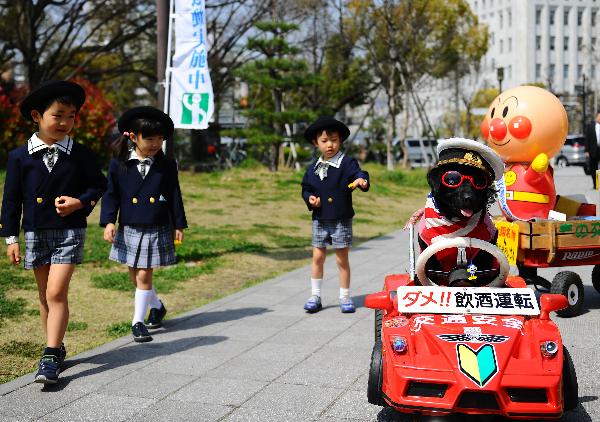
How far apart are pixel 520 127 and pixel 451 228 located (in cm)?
269

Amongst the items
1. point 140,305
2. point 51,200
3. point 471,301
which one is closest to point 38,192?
point 51,200

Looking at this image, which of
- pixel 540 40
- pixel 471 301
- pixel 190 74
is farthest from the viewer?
pixel 540 40

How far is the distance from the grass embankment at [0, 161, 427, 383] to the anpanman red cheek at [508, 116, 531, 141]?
291 cm

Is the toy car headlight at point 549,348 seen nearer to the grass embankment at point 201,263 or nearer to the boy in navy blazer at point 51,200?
the boy in navy blazer at point 51,200

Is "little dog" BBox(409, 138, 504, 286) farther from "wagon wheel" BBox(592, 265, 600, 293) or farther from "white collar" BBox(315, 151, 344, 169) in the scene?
"wagon wheel" BBox(592, 265, 600, 293)

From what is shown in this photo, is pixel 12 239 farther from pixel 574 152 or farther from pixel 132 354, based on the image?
pixel 574 152

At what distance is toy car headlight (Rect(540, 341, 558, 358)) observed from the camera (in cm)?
366

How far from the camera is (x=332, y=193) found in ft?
22.3

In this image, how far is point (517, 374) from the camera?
139 inches

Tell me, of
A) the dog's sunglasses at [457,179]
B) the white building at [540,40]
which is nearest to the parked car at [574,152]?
the dog's sunglasses at [457,179]

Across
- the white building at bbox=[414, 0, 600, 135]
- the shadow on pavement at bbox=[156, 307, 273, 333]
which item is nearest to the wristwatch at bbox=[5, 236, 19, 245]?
the shadow on pavement at bbox=[156, 307, 273, 333]

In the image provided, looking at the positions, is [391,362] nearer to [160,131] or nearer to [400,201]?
[160,131]

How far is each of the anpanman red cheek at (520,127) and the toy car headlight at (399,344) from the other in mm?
3634

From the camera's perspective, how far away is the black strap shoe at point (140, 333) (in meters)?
5.85
